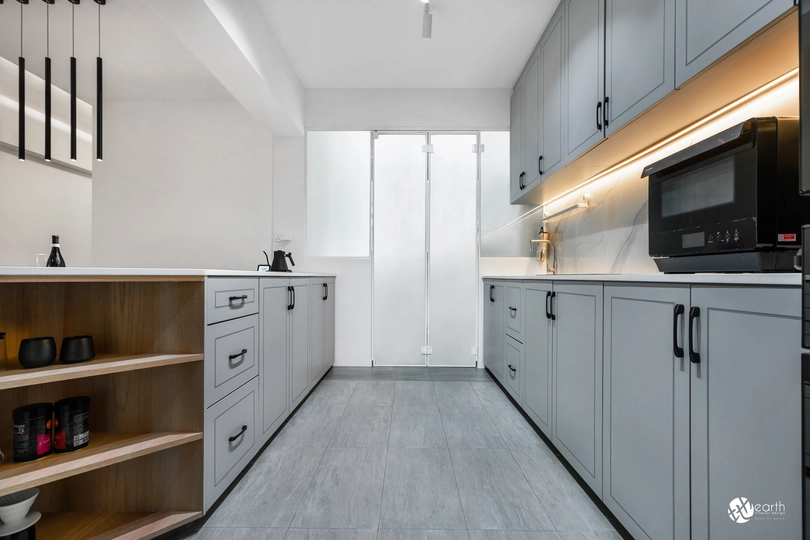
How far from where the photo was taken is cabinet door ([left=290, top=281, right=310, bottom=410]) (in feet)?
7.48

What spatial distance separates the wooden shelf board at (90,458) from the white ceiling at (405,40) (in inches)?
103

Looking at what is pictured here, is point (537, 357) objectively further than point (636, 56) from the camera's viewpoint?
Yes

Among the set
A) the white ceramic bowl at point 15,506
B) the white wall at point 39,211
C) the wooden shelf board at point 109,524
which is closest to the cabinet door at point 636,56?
the wooden shelf board at point 109,524

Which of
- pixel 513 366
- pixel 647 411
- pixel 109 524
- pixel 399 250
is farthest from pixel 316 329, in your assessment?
pixel 647 411

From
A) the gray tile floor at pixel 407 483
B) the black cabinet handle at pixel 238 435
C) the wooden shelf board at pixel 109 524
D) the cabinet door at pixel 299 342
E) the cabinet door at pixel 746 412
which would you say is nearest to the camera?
the cabinet door at pixel 746 412

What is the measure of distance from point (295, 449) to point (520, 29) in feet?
10.3

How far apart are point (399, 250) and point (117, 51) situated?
2777mm

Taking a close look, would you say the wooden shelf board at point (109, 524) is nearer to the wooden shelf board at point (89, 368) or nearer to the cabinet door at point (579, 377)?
the wooden shelf board at point (89, 368)

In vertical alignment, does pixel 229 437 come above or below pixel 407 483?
above

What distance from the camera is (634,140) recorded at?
6.10ft

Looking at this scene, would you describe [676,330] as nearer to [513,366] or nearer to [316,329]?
[513,366]

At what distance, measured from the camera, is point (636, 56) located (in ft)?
5.03

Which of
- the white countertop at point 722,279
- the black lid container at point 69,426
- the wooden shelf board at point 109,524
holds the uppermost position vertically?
the white countertop at point 722,279

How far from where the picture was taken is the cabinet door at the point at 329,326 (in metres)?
3.21
